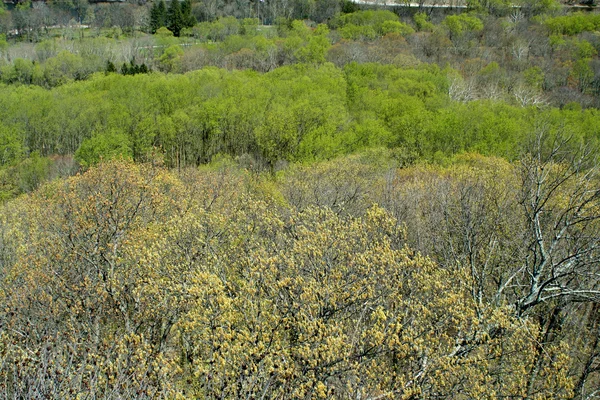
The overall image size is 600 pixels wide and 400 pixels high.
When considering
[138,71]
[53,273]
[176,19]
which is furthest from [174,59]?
[53,273]

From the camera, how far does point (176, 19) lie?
107m

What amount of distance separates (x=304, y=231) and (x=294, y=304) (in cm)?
299

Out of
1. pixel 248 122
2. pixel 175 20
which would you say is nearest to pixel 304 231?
pixel 248 122

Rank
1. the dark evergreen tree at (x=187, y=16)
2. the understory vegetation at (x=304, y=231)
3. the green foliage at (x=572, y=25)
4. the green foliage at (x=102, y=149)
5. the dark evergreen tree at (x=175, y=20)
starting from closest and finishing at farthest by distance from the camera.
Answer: the understory vegetation at (x=304, y=231) < the green foliage at (x=102, y=149) < the green foliage at (x=572, y=25) < the dark evergreen tree at (x=175, y=20) < the dark evergreen tree at (x=187, y=16)

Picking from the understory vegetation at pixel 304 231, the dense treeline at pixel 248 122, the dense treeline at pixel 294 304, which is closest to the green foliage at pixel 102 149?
the dense treeline at pixel 248 122

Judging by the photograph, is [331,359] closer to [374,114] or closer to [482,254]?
[482,254]

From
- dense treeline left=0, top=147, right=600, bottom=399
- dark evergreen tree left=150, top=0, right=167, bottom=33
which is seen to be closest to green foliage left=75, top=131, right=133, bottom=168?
dense treeline left=0, top=147, right=600, bottom=399

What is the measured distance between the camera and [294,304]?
13.3m

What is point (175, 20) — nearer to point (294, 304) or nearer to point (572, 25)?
point (572, 25)

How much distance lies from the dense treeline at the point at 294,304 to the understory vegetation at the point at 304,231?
11cm

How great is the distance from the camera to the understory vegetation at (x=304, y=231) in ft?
39.4

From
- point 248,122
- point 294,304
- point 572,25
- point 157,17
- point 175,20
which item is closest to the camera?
point 294,304

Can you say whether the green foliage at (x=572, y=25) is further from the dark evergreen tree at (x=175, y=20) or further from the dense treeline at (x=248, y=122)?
the dark evergreen tree at (x=175, y=20)

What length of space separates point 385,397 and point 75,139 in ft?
156
